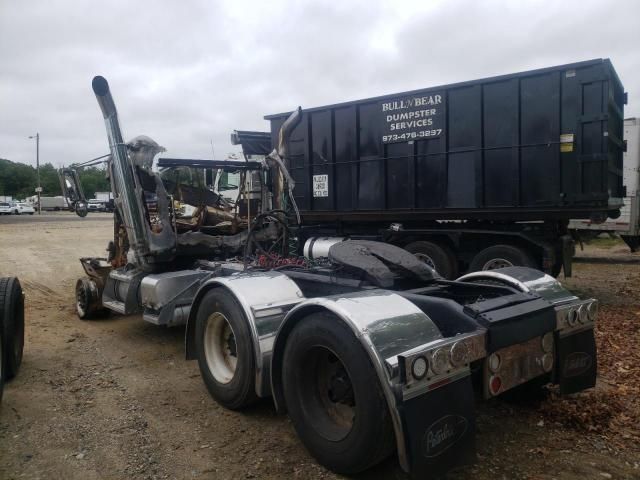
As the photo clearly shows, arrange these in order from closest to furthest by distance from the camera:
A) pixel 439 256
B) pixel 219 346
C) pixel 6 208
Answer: pixel 219 346, pixel 439 256, pixel 6 208

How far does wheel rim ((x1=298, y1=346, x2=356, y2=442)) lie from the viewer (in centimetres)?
306

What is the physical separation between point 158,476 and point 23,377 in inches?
98.2

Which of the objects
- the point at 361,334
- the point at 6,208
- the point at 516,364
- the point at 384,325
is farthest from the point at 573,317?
the point at 6,208

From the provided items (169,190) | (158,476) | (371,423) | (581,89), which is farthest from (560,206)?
(158,476)

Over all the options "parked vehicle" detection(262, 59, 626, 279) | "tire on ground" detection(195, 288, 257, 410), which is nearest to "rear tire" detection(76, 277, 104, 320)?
"parked vehicle" detection(262, 59, 626, 279)

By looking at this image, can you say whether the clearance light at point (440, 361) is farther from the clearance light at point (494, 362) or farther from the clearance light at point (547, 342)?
the clearance light at point (547, 342)

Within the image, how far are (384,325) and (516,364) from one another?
92cm

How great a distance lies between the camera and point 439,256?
8.54 m

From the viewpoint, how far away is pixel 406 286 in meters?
4.11

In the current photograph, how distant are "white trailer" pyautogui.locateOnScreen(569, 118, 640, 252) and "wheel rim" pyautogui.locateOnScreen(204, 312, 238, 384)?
999 cm

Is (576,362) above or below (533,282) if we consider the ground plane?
below

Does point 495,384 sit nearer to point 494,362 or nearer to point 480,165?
point 494,362

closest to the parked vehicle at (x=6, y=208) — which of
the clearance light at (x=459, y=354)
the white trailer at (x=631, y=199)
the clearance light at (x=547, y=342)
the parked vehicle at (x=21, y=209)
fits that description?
the parked vehicle at (x=21, y=209)

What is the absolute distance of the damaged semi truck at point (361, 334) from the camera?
2613 mm
